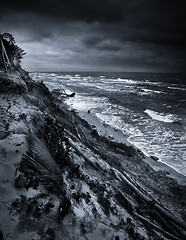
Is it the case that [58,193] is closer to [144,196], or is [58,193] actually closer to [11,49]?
[144,196]

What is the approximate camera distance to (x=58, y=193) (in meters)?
3.14

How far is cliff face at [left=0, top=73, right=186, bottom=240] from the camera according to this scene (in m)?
2.57

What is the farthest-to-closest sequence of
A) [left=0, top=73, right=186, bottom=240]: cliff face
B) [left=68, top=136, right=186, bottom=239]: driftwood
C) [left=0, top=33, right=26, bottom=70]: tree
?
[left=0, top=33, right=26, bottom=70]: tree, [left=68, top=136, right=186, bottom=239]: driftwood, [left=0, top=73, right=186, bottom=240]: cliff face

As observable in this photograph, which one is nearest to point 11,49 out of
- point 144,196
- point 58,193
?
point 58,193

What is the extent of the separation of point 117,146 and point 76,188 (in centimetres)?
603

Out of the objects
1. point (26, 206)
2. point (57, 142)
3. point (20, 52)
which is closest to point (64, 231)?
point (26, 206)

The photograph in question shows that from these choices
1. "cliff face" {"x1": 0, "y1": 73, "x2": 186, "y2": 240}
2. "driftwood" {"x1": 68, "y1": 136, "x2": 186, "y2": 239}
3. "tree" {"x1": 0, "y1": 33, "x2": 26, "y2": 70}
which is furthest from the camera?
"tree" {"x1": 0, "y1": 33, "x2": 26, "y2": 70}

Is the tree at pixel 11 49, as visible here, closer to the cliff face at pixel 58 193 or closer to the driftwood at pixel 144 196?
the cliff face at pixel 58 193

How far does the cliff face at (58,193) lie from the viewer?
2.57m

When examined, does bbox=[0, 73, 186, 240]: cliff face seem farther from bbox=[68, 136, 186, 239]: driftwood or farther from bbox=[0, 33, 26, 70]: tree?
bbox=[0, 33, 26, 70]: tree

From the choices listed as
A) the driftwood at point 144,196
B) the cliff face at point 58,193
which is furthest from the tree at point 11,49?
the driftwood at point 144,196

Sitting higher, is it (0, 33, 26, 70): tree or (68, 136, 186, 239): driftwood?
(0, 33, 26, 70): tree

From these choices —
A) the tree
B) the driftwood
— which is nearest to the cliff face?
the driftwood

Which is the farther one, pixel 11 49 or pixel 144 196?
pixel 11 49
